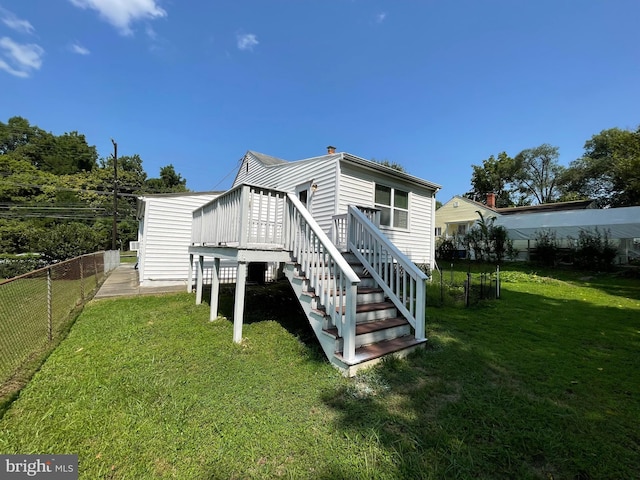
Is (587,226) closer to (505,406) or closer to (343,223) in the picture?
(343,223)

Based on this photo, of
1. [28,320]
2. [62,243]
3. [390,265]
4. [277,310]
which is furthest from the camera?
[62,243]

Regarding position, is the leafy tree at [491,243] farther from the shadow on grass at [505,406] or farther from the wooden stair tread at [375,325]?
the wooden stair tread at [375,325]

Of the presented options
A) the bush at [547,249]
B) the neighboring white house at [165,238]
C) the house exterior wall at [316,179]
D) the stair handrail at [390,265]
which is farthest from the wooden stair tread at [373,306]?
the bush at [547,249]

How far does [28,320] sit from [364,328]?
5469 mm

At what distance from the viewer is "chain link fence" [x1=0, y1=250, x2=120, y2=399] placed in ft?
10.7

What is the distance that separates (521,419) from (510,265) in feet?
50.8

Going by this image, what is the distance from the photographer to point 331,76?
1413 cm

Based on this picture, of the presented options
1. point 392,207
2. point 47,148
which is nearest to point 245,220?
point 392,207

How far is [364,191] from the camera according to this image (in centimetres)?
852

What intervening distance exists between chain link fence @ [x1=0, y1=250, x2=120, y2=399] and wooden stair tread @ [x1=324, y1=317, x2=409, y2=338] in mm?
3487

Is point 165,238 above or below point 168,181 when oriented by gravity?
below

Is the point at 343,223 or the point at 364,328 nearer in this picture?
the point at 364,328

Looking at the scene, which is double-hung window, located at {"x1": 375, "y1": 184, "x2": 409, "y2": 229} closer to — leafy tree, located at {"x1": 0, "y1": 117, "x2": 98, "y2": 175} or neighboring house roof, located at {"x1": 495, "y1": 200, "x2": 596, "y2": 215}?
Result: neighboring house roof, located at {"x1": 495, "y1": 200, "x2": 596, "y2": 215}

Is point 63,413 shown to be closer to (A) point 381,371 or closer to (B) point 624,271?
(A) point 381,371
